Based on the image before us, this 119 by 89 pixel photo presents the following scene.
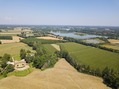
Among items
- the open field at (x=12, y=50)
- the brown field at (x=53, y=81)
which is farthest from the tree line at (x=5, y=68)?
the open field at (x=12, y=50)

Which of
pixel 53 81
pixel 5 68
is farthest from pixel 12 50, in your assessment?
pixel 53 81

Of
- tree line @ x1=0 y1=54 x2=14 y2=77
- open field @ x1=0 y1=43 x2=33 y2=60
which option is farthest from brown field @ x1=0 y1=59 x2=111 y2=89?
open field @ x1=0 y1=43 x2=33 y2=60

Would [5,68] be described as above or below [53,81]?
below

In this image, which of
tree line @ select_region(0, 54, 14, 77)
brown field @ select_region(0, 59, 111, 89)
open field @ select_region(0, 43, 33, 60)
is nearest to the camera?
brown field @ select_region(0, 59, 111, 89)

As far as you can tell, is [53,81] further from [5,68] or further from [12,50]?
[12,50]

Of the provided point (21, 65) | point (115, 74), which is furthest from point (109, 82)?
point (21, 65)

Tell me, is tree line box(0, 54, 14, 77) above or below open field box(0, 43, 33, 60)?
above

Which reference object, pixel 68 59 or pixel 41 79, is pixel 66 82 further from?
pixel 68 59

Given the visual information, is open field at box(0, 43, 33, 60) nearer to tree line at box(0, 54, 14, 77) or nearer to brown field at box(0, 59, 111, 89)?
tree line at box(0, 54, 14, 77)
